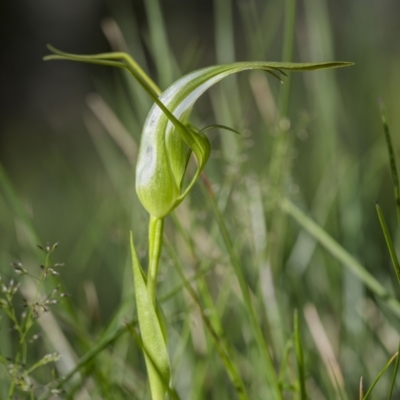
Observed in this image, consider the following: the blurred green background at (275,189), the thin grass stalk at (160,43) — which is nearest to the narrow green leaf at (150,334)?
the blurred green background at (275,189)

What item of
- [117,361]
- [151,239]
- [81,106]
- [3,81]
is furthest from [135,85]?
[3,81]

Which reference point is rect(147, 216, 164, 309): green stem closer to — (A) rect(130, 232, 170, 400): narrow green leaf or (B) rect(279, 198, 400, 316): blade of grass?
(A) rect(130, 232, 170, 400): narrow green leaf

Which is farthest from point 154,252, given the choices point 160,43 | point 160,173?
point 160,43

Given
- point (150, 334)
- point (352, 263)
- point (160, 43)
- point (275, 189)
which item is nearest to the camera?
point (150, 334)

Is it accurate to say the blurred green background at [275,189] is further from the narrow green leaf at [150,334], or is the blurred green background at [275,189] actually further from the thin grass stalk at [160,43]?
the narrow green leaf at [150,334]

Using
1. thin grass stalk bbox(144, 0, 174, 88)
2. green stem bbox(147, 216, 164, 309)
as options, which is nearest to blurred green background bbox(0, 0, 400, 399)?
thin grass stalk bbox(144, 0, 174, 88)

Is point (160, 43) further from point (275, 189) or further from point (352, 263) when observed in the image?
point (352, 263)

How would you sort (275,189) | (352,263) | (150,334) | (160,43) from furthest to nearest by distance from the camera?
(160,43), (275,189), (352,263), (150,334)

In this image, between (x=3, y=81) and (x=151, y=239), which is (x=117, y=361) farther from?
(x=3, y=81)
